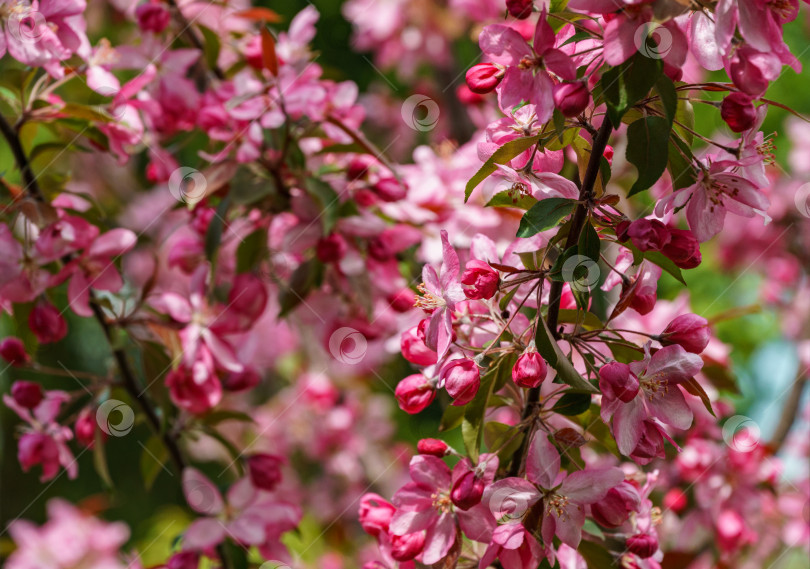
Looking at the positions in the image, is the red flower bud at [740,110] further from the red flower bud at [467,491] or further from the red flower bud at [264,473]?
the red flower bud at [264,473]

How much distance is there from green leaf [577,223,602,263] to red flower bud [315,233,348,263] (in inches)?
24.6

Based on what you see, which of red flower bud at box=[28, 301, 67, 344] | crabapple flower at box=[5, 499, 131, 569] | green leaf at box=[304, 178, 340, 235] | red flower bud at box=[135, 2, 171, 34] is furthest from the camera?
crabapple flower at box=[5, 499, 131, 569]

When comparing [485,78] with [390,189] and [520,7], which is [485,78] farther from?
[390,189]

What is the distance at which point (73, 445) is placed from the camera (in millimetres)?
4180

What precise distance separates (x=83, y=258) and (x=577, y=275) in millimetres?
771

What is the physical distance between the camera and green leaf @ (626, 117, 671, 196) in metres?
0.69

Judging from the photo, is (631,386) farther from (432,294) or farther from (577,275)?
(432,294)

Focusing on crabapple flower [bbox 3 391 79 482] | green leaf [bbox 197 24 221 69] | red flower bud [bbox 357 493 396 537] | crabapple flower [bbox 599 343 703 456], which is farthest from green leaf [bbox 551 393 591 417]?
green leaf [bbox 197 24 221 69]

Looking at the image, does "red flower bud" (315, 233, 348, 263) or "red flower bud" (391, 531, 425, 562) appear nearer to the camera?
"red flower bud" (391, 531, 425, 562)

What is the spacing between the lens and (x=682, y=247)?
2.33ft

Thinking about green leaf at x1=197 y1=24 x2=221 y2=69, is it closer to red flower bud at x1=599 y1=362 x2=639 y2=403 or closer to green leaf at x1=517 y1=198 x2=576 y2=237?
green leaf at x1=517 y1=198 x2=576 y2=237

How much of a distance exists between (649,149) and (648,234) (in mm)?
81

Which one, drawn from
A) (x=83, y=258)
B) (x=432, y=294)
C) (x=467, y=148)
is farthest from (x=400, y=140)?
(x=432, y=294)

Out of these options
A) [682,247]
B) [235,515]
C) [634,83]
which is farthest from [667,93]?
[235,515]
